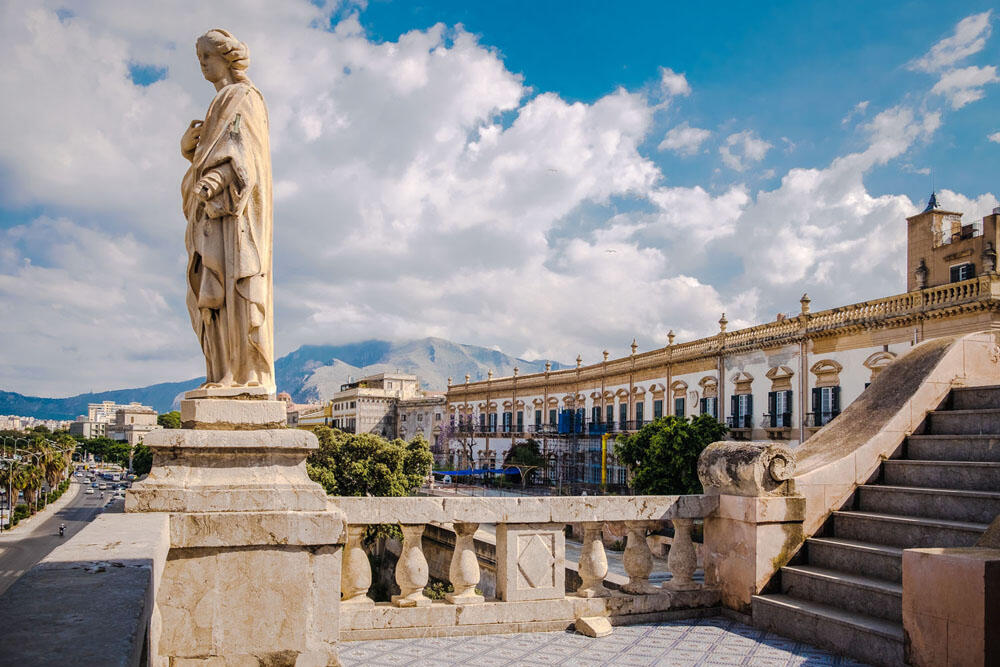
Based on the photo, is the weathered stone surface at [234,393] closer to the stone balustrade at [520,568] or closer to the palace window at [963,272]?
the stone balustrade at [520,568]

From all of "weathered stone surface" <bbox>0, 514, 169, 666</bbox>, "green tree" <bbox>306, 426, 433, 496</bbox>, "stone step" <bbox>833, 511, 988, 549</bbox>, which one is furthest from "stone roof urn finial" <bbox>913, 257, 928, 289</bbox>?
"weathered stone surface" <bbox>0, 514, 169, 666</bbox>

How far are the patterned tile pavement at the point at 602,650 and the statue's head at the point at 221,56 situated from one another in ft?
13.6

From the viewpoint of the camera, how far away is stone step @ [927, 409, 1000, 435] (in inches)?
247

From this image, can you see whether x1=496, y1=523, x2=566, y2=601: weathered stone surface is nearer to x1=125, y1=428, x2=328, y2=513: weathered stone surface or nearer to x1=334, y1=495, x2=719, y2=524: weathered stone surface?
x1=334, y1=495, x2=719, y2=524: weathered stone surface

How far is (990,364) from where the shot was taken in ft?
24.8

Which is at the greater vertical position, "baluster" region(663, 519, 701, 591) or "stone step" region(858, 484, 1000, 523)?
"stone step" region(858, 484, 1000, 523)

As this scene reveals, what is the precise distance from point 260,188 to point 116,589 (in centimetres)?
304

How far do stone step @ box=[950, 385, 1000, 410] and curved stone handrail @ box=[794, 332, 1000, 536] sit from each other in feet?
0.36

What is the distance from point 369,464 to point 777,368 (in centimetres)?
2006

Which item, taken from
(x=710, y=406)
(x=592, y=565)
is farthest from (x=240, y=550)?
(x=710, y=406)

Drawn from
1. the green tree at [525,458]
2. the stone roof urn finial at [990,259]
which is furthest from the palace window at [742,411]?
the green tree at [525,458]

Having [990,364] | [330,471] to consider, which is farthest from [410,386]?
[990,364]

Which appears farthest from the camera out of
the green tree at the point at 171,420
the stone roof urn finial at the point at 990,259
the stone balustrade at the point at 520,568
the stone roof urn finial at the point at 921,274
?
the green tree at the point at 171,420

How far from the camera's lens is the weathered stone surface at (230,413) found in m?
4.40
